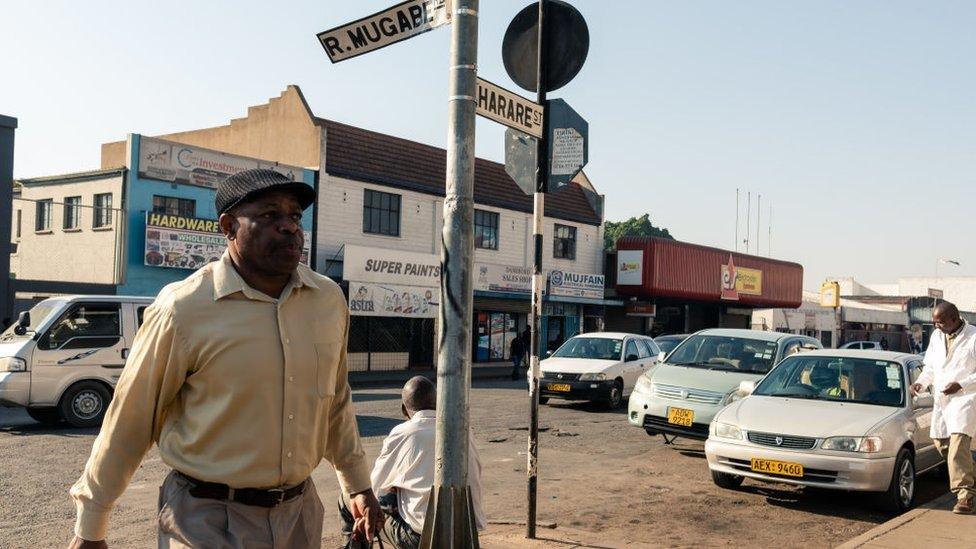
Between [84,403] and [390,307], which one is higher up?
[390,307]

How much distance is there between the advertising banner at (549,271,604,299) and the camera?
34.2m

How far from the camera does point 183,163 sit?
2336 centimetres

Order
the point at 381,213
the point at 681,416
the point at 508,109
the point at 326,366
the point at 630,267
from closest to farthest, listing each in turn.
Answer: the point at 326,366 → the point at 508,109 → the point at 681,416 → the point at 381,213 → the point at 630,267

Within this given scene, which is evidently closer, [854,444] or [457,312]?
[457,312]

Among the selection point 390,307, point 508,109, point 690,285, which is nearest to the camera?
point 508,109

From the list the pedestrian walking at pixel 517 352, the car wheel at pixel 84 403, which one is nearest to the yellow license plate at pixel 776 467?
the car wheel at pixel 84 403

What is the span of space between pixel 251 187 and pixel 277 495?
1.00 metres

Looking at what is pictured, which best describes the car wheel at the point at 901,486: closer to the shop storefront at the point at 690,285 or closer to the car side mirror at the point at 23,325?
the car side mirror at the point at 23,325

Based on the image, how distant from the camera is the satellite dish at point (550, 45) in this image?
6.38 m

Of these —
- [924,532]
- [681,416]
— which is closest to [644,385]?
[681,416]

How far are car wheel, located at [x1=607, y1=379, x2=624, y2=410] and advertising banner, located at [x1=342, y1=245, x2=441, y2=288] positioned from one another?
8.59 metres

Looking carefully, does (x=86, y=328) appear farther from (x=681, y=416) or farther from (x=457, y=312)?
(x=457, y=312)

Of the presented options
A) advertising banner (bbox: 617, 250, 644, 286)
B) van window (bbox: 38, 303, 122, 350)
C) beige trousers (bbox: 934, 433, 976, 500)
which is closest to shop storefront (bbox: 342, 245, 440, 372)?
advertising banner (bbox: 617, 250, 644, 286)

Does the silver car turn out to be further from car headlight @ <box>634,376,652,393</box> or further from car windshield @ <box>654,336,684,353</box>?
car windshield @ <box>654,336,684,353</box>
